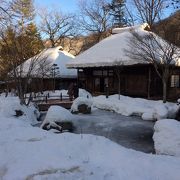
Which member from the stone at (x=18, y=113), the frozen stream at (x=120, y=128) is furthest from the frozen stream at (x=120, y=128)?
the stone at (x=18, y=113)

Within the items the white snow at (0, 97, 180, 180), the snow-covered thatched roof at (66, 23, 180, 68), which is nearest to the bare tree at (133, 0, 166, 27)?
the snow-covered thatched roof at (66, 23, 180, 68)

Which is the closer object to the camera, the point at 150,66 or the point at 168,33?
the point at 168,33

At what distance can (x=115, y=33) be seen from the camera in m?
33.0

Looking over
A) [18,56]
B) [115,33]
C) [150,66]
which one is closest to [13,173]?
[18,56]

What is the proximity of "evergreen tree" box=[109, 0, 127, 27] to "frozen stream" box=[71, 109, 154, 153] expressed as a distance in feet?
105

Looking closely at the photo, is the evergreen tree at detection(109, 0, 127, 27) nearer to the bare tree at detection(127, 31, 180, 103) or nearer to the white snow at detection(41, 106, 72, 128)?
the bare tree at detection(127, 31, 180, 103)

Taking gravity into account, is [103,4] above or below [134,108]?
above

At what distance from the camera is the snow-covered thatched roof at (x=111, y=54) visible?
25.0 m

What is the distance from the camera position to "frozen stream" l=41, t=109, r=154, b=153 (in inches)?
498

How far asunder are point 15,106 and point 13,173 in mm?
11706

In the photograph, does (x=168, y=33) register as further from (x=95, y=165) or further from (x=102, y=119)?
(x=95, y=165)

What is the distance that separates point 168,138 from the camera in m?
10.1

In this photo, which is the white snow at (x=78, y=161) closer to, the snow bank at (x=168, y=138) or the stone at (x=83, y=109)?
the snow bank at (x=168, y=138)

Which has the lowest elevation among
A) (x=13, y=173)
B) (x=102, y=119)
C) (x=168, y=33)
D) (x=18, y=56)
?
(x=102, y=119)
